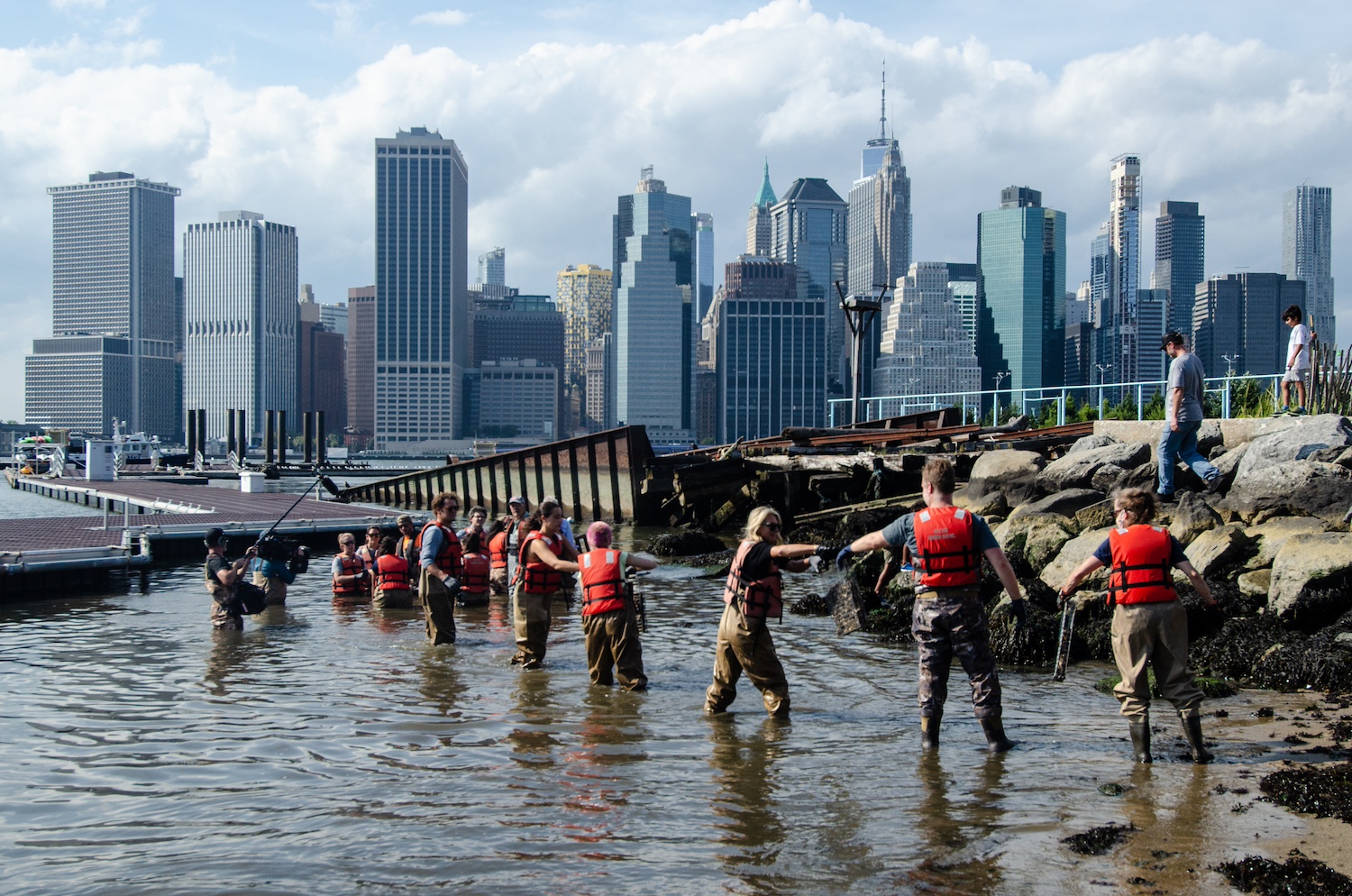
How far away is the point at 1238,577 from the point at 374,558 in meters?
11.8

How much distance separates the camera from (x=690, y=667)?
1183 centimetres

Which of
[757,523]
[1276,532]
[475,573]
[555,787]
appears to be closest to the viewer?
[555,787]

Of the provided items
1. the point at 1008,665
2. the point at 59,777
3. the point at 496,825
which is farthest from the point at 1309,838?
the point at 59,777

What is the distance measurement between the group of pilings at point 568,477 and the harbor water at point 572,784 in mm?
20294

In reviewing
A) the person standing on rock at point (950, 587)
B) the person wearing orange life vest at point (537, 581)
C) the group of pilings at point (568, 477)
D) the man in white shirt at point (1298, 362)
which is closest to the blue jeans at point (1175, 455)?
the man in white shirt at point (1298, 362)

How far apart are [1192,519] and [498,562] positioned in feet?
32.9

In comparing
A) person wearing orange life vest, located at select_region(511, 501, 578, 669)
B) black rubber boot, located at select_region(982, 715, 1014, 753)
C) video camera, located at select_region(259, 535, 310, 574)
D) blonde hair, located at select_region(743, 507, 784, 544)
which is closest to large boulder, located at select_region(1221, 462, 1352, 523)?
black rubber boot, located at select_region(982, 715, 1014, 753)

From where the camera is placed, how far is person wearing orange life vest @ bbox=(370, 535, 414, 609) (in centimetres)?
1638

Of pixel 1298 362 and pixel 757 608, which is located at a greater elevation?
pixel 1298 362

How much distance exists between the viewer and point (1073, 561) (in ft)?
43.8

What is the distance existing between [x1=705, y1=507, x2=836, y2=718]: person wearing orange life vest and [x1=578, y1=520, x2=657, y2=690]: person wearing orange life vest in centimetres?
105

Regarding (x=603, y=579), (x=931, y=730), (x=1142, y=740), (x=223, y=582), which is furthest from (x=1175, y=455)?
(x=223, y=582)

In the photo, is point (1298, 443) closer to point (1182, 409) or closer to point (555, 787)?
point (1182, 409)

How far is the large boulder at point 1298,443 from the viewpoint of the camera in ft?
50.0
